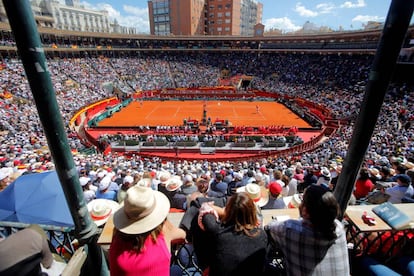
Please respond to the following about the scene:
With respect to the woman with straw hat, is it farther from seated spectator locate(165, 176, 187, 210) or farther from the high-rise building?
the high-rise building

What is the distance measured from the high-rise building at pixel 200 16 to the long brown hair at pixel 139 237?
85450mm

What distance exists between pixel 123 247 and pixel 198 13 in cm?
8896

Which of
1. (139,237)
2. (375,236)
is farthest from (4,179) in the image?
(375,236)

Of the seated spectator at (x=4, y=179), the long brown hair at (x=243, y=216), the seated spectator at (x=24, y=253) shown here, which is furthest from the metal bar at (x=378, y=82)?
the seated spectator at (x=4, y=179)

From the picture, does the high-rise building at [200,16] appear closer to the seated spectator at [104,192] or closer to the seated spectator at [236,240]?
the seated spectator at [104,192]

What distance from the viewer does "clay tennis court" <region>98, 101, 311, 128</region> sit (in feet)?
110

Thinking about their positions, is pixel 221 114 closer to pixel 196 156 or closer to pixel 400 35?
pixel 196 156

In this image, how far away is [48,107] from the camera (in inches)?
83.7

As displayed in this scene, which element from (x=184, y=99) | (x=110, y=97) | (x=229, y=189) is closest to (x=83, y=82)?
(x=110, y=97)

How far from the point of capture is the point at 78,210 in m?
2.61

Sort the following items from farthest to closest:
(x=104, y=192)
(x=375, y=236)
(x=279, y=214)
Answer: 1. (x=104, y=192)
2. (x=279, y=214)
3. (x=375, y=236)

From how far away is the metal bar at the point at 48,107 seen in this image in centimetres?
183

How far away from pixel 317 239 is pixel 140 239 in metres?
1.87

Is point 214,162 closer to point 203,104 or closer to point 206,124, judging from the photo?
point 206,124
